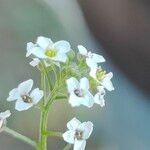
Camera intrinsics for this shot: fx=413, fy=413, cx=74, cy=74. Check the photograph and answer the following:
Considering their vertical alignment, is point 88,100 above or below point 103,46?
below

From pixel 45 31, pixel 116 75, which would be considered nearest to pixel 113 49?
pixel 116 75

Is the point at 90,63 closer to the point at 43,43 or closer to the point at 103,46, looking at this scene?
the point at 43,43

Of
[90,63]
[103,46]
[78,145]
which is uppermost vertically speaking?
[103,46]

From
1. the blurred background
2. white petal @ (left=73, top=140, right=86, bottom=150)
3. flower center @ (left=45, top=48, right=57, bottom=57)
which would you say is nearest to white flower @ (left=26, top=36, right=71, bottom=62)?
flower center @ (left=45, top=48, right=57, bottom=57)

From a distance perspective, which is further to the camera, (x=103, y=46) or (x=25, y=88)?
(x=103, y=46)

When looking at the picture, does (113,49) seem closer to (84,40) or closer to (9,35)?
(84,40)

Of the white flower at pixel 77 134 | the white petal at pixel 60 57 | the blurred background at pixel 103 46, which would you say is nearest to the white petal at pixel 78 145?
the white flower at pixel 77 134

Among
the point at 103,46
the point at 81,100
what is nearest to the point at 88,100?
the point at 81,100
